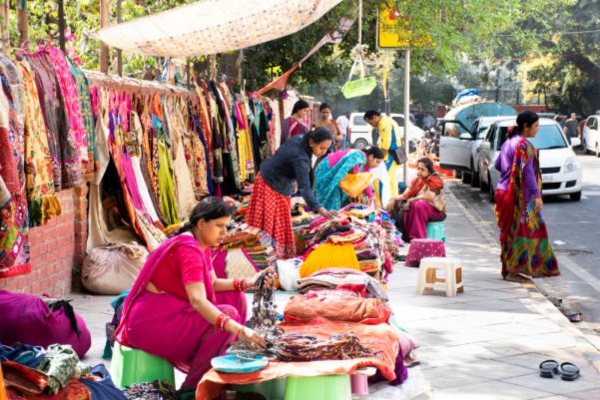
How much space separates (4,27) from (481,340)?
425 cm

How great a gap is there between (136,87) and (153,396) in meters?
5.48

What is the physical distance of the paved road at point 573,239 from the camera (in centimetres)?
1017

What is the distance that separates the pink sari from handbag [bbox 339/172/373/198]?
6006mm

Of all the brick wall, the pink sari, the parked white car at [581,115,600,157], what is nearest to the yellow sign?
the brick wall

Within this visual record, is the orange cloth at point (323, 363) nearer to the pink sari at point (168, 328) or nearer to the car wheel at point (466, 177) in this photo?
the pink sari at point (168, 328)

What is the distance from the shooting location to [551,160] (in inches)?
743

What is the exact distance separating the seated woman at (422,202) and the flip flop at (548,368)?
18.8 ft

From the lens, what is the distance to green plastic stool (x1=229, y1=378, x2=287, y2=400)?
18.5ft

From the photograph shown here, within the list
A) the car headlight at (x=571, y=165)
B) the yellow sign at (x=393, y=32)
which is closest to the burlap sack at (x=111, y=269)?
the yellow sign at (x=393, y=32)

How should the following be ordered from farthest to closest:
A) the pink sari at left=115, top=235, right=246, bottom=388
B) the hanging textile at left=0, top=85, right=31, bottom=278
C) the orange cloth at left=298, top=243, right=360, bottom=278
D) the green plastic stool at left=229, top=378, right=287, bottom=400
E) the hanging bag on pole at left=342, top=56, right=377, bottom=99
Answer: the hanging bag on pole at left=342, top=56, right=377, bottom=99 → the orange cloth at left=298, top=243, right=360, bottom=278 → the green plastic stool at left=229, top=378, right=287, bottom=400 → the pink sari at left=115, top=235, right=246, bottom=388 → the hanging textile at left=0, top=85, right=31, bottom=278

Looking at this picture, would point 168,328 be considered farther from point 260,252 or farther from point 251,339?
point 260,252

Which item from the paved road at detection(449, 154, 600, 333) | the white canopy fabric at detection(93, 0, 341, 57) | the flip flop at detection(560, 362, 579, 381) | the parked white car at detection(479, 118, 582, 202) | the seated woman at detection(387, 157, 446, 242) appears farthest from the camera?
the parked white car at detection(479, 118, 582, 202)

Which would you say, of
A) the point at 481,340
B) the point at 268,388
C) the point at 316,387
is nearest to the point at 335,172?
the point at 481,340

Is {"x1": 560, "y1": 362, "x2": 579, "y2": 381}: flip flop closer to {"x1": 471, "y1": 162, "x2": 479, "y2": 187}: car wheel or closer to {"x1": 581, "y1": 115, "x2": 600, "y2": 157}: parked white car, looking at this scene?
Answer: {"x1": 471, "y1": 162, "x2": 479, "y2": 187}: car wheel
